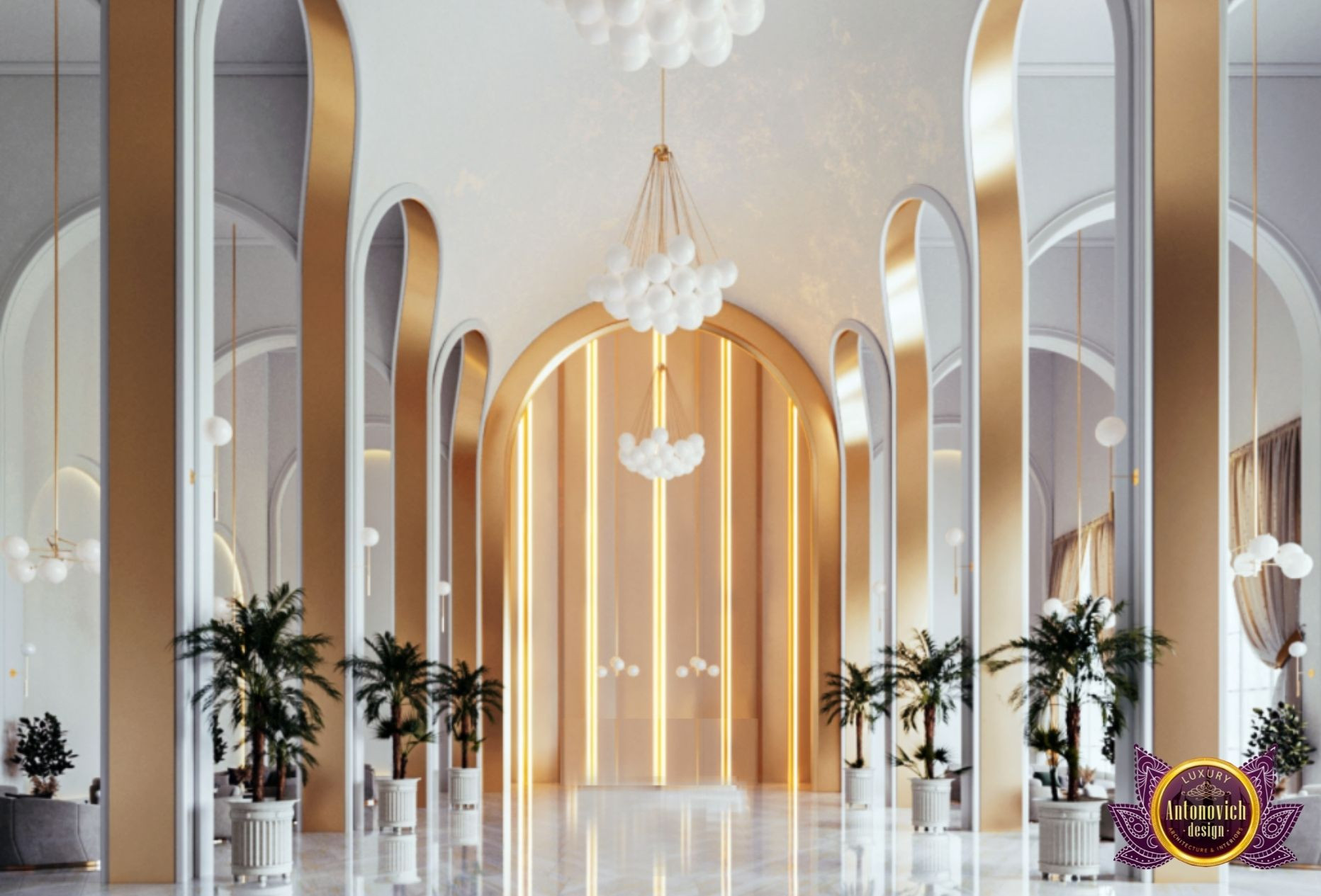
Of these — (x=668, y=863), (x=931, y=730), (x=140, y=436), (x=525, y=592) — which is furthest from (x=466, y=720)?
(x=140, y=436)

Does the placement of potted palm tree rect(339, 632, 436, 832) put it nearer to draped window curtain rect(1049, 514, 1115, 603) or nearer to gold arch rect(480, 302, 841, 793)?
gold arch rect(480, 302, 841, 793)

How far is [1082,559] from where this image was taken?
20891mm

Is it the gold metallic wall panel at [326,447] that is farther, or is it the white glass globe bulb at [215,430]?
the gold metallic wall panel at [326,447]

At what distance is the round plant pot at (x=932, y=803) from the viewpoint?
13.0 m

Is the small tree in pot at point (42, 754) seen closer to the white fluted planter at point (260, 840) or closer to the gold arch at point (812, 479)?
the gold arch at point (812, 479)

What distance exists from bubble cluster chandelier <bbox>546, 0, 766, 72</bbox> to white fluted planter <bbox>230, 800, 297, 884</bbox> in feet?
17.2

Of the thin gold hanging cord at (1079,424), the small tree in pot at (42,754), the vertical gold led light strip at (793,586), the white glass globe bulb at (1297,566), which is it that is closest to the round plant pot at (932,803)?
the white glass globe bulb at (1297,566)

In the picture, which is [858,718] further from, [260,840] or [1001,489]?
[260,840]

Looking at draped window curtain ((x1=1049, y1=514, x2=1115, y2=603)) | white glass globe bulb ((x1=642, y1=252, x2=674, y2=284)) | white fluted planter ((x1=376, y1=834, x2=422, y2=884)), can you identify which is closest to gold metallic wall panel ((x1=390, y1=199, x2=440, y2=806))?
white fluted planter ((x1=376, y1=834, x2=422, y2=884))

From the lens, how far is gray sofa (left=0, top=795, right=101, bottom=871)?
10812 mm

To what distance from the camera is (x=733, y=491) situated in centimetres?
2297

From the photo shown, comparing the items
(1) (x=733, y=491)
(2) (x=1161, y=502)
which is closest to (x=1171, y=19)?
(2) (x=1161, y=502)

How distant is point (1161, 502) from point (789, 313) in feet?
31.9

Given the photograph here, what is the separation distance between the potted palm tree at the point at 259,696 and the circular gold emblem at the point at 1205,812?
533 centimetres
